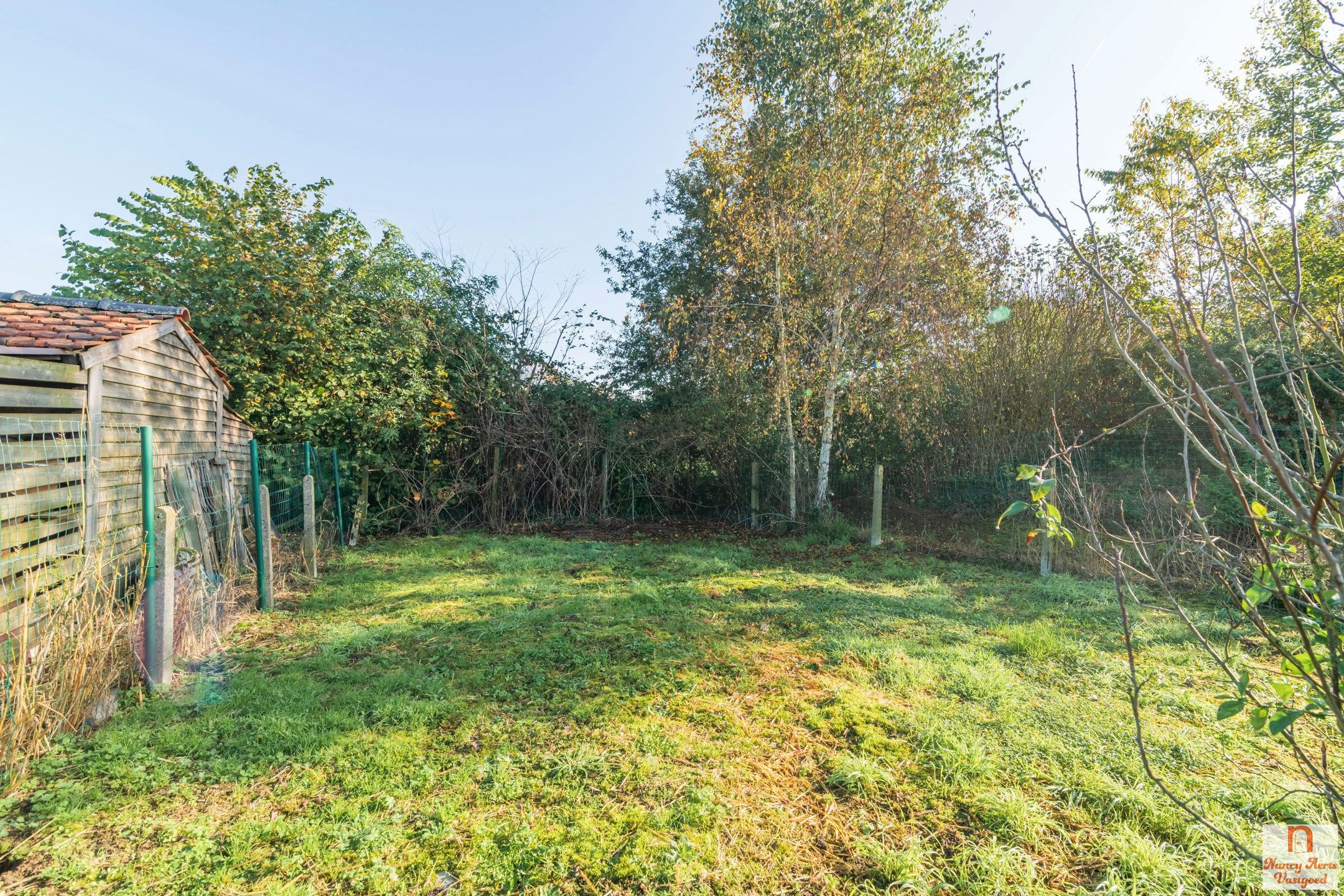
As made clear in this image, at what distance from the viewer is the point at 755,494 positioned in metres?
9.87

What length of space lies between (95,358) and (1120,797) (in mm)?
6866

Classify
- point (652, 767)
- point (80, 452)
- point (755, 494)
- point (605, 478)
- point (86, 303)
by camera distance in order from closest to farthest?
1. point (652, 767)
2. point (80, 452)
3. point (86, 303)
4. point (755, 494)
5. point (605, 478)

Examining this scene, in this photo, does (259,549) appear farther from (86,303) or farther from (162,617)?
(86,303)

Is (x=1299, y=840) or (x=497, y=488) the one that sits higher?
(x=497, y=488)

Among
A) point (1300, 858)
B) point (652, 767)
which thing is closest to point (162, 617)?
point (652, 767)

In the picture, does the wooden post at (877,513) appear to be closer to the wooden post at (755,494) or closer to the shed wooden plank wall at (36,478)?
the wooden post at (755,494)

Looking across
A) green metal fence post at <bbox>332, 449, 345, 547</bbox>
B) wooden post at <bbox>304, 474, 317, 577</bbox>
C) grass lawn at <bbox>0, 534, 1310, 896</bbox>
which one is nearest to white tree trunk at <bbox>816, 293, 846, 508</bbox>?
grass lawn at <bbox>0, 534, 1310, 896</bbox>

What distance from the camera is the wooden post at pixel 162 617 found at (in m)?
3.36

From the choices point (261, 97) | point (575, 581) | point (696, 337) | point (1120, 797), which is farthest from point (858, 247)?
point (261, 97)

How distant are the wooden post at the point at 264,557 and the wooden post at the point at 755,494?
267 inches

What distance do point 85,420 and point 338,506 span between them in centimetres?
414

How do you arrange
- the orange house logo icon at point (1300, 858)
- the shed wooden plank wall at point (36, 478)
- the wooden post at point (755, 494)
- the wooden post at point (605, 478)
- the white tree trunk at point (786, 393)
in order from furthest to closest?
the wooden post at point (605, 478) → the wooden post at point (755, 494) → the white tree trunk at point (786, 393) → the shed wooden plank wall at point (36, 478) → the orange house logo icon at point (1300, 858)

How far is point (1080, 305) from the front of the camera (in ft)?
30.7

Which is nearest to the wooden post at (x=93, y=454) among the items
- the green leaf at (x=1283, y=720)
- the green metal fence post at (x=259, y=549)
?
the green metal fence post at (x=259, y=549)
